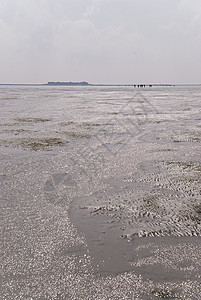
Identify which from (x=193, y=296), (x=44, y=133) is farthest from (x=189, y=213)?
(x=44, y=133)

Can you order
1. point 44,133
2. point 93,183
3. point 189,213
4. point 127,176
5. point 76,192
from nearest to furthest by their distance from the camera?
point 189,213
point 76,192
point 93,183
point 127,176
point 44,133

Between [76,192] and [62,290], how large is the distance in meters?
3.63

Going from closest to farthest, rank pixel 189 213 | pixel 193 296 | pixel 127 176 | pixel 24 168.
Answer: pixel 193 296
pixel 189 213
pixel 127 176
pixel 24 168

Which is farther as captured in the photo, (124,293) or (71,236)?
(71,236)

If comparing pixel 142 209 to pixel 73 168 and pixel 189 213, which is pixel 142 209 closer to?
pixel 189 213

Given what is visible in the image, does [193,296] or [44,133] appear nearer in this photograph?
[193,296]

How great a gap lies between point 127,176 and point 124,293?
4956mm

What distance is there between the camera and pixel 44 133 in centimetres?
1645

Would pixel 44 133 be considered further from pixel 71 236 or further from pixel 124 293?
pixel 124 293

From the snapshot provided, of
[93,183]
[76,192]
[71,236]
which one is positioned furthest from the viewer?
[93,183]

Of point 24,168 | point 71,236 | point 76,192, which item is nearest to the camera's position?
point 71,236

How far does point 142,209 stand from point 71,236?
1.87m

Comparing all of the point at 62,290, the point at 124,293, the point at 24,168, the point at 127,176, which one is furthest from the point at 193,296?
the point at 24,168

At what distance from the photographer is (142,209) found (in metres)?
6.28
